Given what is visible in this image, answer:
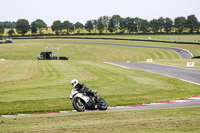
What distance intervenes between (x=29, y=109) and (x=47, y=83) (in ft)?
28.7

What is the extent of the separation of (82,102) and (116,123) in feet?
10.8

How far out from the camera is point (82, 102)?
1370 centimetres

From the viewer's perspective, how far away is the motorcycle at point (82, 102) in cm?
1348

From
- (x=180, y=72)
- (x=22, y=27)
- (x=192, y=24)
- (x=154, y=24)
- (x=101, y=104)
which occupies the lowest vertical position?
(x=180, y=72)

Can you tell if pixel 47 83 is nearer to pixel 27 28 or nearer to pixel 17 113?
pixel 17 113

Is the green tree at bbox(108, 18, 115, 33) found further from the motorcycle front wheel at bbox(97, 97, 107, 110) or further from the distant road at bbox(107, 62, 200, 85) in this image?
the motorcycle front wheel at bbox(97, 97, 107, 110)

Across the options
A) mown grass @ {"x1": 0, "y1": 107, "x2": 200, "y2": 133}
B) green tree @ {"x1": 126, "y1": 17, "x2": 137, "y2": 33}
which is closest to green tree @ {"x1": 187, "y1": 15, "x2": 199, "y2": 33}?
green tree @ {"x1": 126, "y1": 17, "x2": 137, "y2": 33}

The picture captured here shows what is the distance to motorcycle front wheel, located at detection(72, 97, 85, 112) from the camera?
532 inches

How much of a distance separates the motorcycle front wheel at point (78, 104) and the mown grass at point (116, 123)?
721 mm

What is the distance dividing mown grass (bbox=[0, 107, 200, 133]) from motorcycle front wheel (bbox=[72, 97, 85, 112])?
2.37ft

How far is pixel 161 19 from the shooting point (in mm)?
186125

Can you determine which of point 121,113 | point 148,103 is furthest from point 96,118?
point 148,103

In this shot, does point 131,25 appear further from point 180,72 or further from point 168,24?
point 180,72

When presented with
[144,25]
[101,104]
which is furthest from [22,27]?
[101,104]
